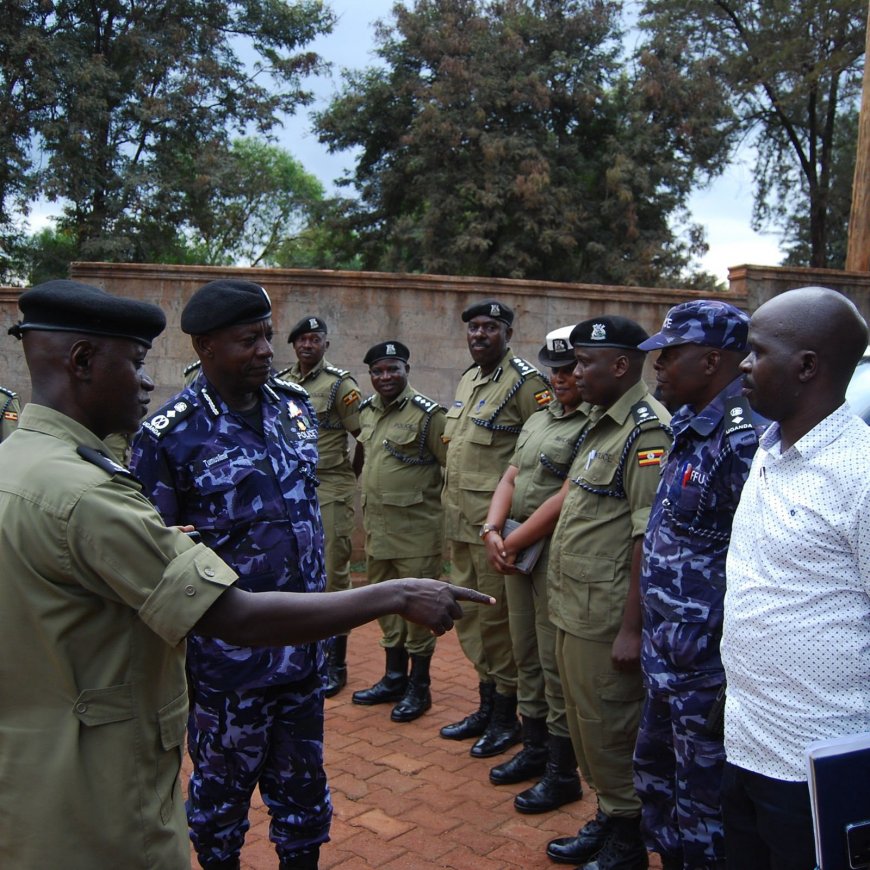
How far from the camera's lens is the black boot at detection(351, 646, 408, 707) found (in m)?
5.78

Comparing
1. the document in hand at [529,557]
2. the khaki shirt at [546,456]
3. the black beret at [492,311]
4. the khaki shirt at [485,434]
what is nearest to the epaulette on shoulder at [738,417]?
the khaki shirt at [546,456]

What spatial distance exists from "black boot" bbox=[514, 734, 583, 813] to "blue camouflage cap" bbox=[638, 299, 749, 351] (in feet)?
6.84

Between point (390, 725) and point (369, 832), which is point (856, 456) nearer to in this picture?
point (369, 832)

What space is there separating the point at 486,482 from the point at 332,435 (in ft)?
5.37

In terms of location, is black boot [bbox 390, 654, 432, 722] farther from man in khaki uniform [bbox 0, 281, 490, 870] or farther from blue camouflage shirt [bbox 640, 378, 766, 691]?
man in khaki uniform [bbox 0, 281, 490, 870]

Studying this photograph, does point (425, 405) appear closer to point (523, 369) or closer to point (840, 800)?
point (523, 369)

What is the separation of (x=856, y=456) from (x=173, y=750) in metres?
1.75

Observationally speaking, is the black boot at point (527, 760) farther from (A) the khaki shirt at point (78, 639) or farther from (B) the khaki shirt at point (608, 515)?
(A) the khaki shirt at point (78, 639)

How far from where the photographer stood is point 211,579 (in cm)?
196

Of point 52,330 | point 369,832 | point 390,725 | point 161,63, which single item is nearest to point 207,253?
point 161,63

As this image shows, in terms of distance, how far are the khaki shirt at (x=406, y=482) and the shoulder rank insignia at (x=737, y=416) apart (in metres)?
2.92

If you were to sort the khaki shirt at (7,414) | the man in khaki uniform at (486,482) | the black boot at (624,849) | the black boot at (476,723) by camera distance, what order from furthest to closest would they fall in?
the khaki shirt at (7,414), the black boot at (476,723), the man in khaki uniform at (486,482), the black boot at (624,849)

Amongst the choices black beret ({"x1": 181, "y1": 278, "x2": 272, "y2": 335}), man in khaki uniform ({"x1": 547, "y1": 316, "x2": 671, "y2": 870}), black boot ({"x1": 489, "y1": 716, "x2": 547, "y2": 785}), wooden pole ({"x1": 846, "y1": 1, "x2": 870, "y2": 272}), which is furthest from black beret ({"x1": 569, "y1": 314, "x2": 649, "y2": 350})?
wooden pole ({"x1": 846, "y1": 1, "x2": 870, "y2": 272})

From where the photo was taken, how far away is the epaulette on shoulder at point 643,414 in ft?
11.8
